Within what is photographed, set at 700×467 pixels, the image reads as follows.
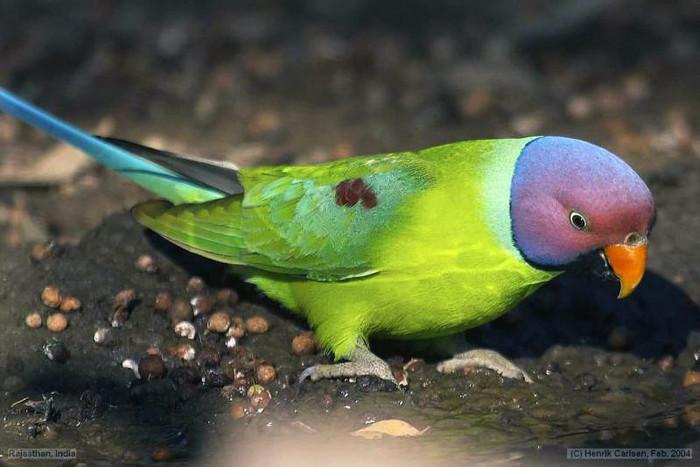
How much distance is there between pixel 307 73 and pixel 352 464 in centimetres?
437

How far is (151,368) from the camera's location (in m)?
4.09

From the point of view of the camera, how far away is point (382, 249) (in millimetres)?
3977

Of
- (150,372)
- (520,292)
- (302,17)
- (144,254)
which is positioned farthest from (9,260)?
(302,17)

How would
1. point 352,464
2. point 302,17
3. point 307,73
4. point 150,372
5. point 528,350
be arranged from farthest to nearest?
point 302,17, point 307,73, point 528,350, point 150,372, point 352,464

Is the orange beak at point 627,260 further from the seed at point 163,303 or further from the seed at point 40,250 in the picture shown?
the seed at point 40,250

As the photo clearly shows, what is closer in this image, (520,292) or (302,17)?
(520,292)

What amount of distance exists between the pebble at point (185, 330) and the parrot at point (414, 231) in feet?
1.03

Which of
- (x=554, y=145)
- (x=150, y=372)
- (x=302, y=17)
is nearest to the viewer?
(x=554, y=145)

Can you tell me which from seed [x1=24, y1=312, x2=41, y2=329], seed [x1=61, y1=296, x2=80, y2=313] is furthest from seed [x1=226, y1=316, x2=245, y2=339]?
seed [x1=24, y1=312, x2=41, y2=329]

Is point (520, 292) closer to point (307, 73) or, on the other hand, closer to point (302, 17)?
point (307, 73)

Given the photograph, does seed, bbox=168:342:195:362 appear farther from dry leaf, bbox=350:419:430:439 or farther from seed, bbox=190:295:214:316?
dry leaf, bbox=350:419:430:439

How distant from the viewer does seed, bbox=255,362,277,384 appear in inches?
163

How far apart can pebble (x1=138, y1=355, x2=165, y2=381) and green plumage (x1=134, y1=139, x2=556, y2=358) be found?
19.6 inches

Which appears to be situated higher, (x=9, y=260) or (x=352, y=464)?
(x=9, y=260)
